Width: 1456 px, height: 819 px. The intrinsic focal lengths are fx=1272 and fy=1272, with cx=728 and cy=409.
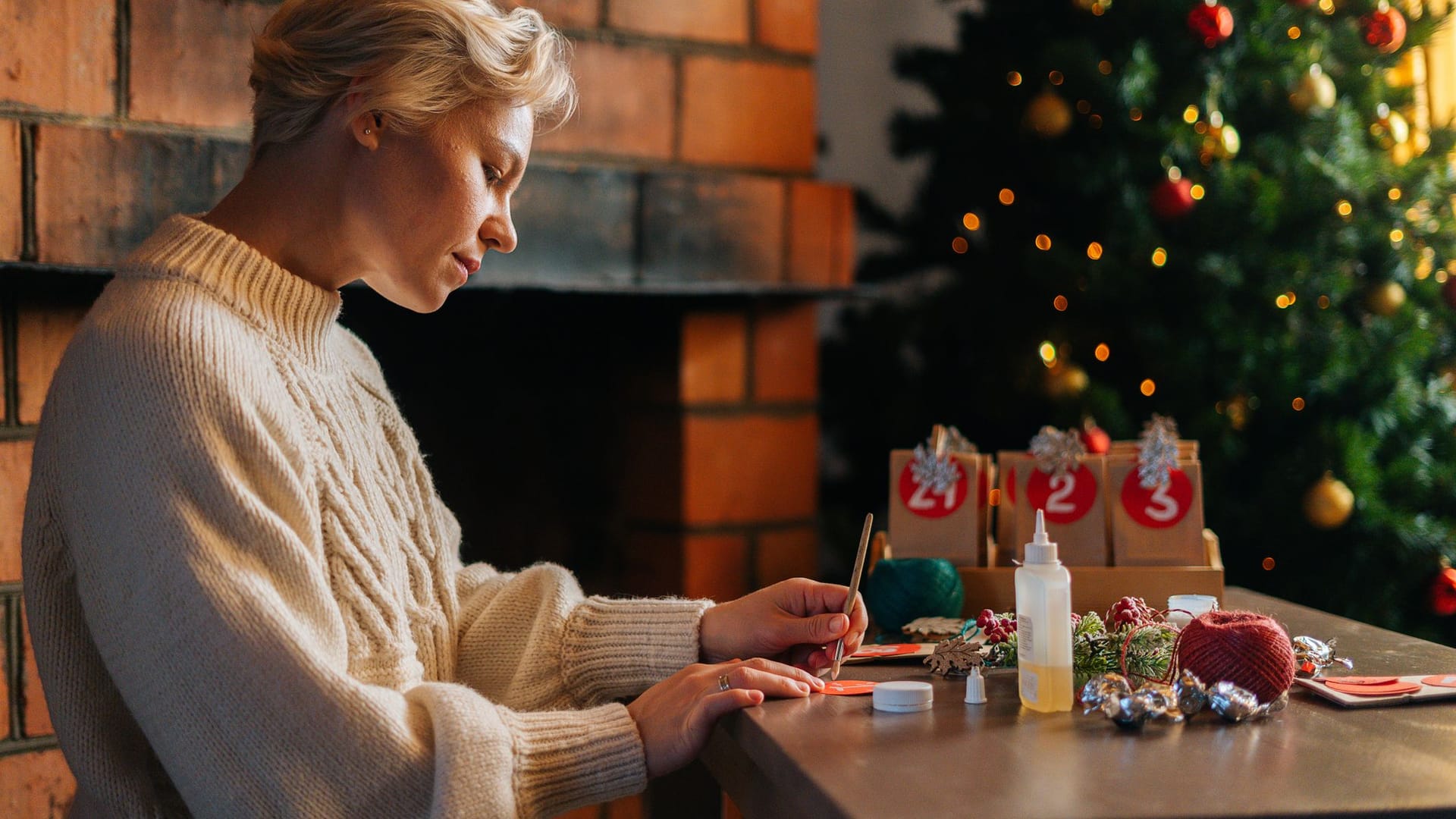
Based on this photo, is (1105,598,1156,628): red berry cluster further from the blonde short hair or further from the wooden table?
the blonde short hair

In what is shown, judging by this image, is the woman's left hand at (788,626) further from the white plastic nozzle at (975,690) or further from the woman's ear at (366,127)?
the woman's ear at (366,127)

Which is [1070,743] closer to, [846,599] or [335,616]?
[846,599]

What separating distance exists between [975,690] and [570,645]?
0.40 metres

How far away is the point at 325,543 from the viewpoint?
986mm

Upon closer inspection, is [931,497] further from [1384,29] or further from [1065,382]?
[1384,29]

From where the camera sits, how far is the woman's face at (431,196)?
104 cm

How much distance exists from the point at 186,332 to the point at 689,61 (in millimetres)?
1108

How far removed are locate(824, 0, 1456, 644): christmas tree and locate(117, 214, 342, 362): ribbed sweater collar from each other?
1347 mm

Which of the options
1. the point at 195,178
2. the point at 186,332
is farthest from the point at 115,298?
the point at 195,178

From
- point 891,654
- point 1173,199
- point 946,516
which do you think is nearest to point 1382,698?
point 891,654

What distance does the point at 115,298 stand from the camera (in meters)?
0.95

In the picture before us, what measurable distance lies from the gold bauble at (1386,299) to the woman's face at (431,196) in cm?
149

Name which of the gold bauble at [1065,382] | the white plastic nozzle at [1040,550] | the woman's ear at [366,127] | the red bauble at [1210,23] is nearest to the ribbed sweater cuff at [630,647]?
the white plastic nozzle at [1040,550]

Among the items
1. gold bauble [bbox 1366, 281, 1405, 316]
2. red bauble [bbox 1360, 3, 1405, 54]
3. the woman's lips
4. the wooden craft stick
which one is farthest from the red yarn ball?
red bauble [bbox 1360, 3, 1405, 54]
